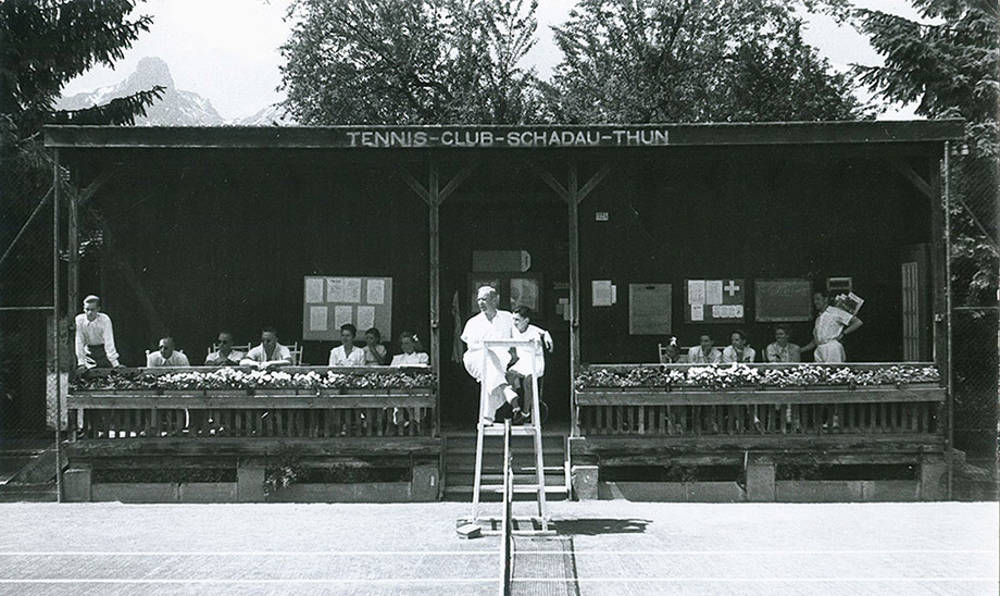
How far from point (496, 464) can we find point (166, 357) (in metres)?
4.44

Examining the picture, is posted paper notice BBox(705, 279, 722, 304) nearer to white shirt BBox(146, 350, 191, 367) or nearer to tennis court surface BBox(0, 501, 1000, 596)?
tennis court surface BBox(0, 501, 1000, 596)

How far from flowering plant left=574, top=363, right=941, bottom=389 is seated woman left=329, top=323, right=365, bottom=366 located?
117 inches

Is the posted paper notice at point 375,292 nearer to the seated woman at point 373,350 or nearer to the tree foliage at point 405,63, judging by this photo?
the seated woman at point 373,350

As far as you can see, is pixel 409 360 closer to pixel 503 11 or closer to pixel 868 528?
pixel 868 528

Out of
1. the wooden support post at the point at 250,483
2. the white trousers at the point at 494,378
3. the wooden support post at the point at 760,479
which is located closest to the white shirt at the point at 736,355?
the wooden support post at the point at 760,479

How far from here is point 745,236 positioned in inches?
594

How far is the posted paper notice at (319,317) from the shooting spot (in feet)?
49.3

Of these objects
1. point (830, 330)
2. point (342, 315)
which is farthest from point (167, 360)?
point (830, 330)

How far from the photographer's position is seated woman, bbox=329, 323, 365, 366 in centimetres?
1380

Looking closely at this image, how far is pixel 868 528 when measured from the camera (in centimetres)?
1069

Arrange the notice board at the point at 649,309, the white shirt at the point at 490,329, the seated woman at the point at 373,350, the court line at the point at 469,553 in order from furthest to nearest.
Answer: the notice board at the point at 649,309 < the seated woman at the point at 373,350 < the white shirt at the point at 490,329 < the court line at the point at 469,553

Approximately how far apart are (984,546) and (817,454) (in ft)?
10.3

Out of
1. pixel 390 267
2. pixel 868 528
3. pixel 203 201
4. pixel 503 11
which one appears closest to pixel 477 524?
pixel 868 528

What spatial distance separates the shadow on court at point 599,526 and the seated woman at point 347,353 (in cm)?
394
